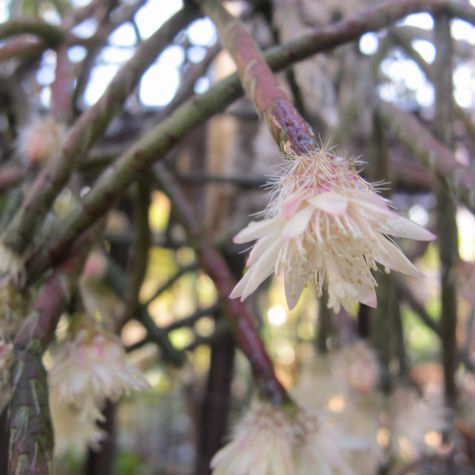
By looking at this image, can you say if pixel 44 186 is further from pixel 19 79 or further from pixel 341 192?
pixel 19 79

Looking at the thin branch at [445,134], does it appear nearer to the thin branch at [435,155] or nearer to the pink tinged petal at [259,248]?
the thin branch at [435,155]

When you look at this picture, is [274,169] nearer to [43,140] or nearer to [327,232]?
[327,232]

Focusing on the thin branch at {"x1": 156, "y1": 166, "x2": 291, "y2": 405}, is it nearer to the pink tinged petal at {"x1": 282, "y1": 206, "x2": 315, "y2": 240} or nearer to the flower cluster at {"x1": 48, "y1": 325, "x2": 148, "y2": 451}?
the flower cluster at {"x1": 48, "y1": 325, "x2": 148, "y2": 451}

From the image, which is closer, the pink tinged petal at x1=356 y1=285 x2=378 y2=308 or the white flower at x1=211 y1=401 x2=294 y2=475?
the pink tinged petal at x1=356 y1=285 x2=378 y2=308

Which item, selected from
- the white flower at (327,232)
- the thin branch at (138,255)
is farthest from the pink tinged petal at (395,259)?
the thin branch at (138,255)

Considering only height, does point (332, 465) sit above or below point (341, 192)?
below

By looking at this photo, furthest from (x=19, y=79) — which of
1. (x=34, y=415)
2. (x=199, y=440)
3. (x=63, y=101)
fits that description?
(x=199, y=440)

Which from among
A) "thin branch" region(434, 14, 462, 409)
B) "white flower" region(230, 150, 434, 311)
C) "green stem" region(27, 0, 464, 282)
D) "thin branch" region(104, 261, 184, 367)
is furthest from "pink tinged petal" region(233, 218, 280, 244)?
"thin branch" region(104, 261, 184, 367)
